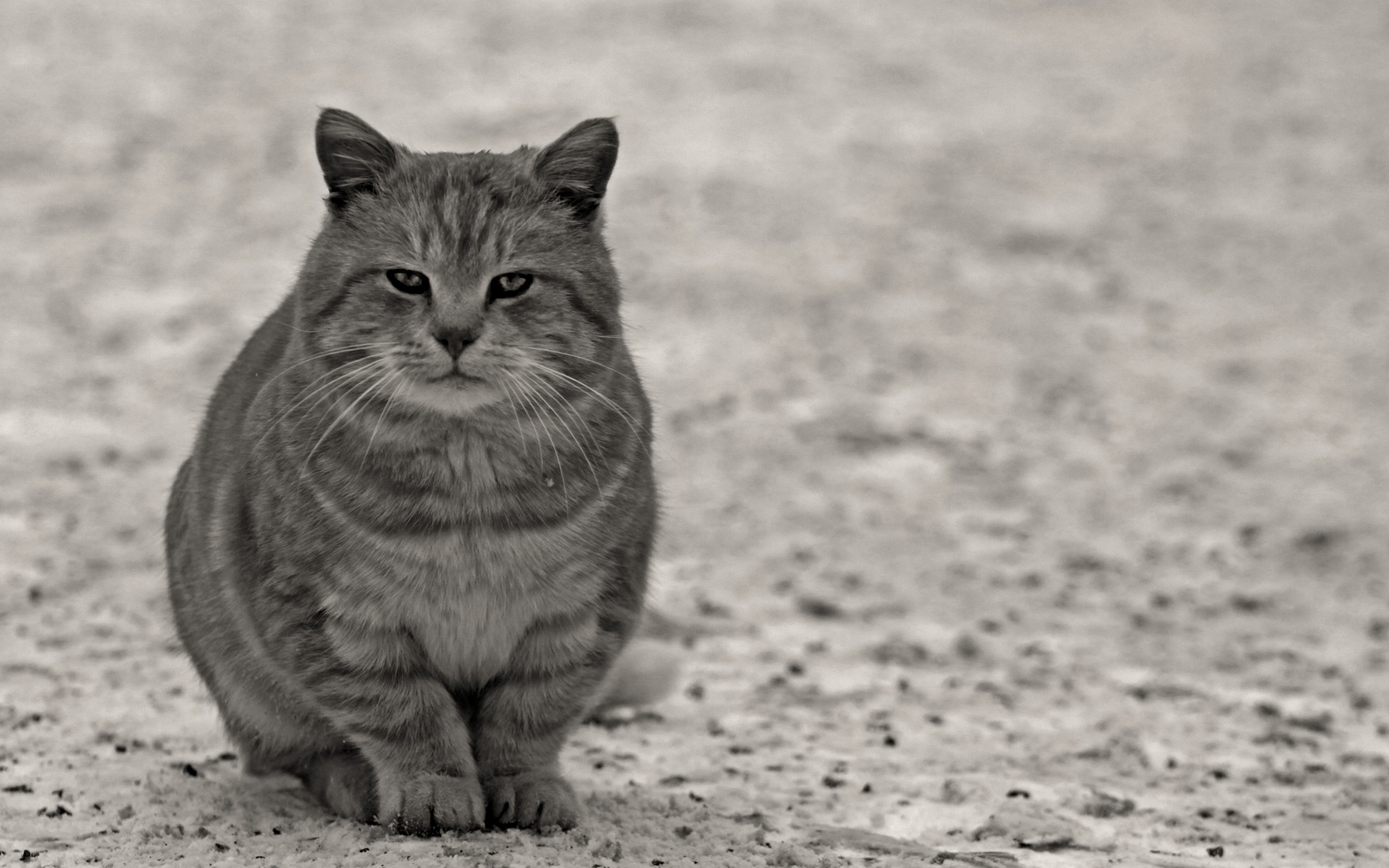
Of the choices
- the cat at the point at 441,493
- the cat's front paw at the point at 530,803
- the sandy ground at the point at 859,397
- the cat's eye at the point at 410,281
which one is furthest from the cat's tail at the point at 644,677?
the cat's eye at the point at 410,281

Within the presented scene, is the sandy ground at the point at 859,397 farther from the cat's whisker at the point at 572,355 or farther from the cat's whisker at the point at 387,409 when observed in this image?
the cat's whisker at the point at 572,355

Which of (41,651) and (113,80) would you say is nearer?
(41,651)

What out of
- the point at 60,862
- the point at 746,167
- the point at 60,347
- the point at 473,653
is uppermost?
the point at 746,167

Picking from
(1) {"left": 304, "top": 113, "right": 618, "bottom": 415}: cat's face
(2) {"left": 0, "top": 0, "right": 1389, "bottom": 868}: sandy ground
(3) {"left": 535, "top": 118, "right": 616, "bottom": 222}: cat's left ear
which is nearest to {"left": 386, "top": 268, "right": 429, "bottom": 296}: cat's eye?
(1) {"left": 304, "top": 113, "right": 618, "bottom": 415}: cat's face

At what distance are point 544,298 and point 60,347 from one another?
398 centimetres

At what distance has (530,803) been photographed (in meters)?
3.09

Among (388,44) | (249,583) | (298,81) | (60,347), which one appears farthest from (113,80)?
(249,583)

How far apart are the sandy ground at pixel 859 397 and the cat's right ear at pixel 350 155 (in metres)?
1.25

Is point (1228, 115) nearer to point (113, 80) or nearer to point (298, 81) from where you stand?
point (298, 81)

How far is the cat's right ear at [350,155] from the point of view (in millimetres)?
3178

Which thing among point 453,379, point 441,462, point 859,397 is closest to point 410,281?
point 453,379

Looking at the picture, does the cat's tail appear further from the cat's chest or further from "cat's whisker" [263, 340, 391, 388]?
"cat's whisker" [263, 340, 391, 388]

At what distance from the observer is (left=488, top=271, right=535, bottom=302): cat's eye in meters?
3.02

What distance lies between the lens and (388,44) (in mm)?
8898
